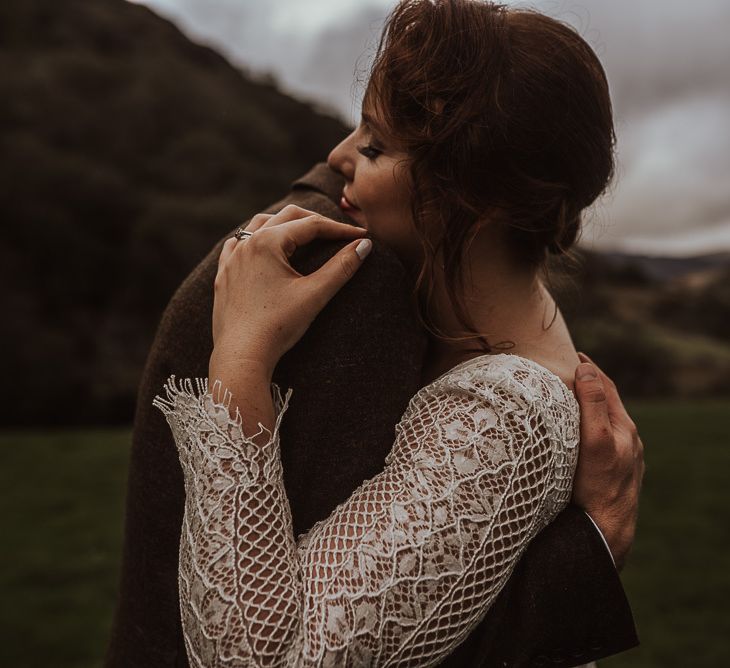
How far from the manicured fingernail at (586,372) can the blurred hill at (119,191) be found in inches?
442

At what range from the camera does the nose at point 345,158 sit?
1834 millimetres

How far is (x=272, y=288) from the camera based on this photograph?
4.99ft

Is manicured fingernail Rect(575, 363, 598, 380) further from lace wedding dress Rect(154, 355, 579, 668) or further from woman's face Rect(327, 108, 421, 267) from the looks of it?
woman's face Rect(327, 108, 421, 267)

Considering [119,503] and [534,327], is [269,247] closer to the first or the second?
[534,327]

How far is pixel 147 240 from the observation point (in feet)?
55.0

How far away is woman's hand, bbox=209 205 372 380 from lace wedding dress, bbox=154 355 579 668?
0.09 meters

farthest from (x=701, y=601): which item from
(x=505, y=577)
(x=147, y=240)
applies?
(x=147, y=240)

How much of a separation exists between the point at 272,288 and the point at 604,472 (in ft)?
2.99

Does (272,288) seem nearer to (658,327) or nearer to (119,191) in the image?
(119,191)

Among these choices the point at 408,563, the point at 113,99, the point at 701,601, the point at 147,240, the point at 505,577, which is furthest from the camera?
the point at 113,99

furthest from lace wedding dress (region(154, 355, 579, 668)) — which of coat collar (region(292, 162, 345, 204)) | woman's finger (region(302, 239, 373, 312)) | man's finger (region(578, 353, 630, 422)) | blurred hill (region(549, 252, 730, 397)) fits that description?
blurred hill (region(549, 252, 730, 397))

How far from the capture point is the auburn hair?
5.44 ft

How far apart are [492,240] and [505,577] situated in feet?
2.68

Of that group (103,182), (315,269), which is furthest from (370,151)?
(103,182)
